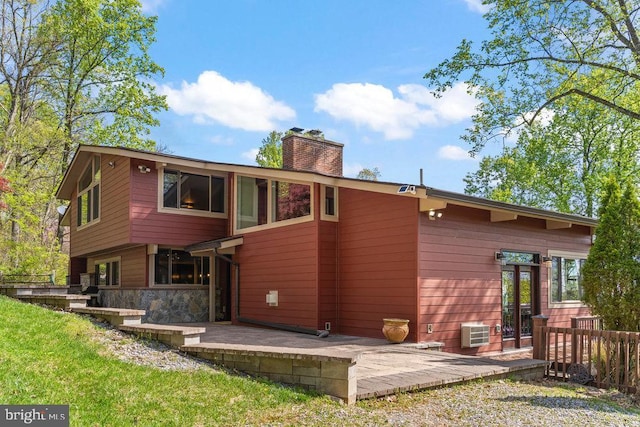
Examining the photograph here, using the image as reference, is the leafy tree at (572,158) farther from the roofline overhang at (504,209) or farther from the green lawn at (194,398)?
the green lawn at (194,398)

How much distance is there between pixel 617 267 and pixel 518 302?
2910 mm

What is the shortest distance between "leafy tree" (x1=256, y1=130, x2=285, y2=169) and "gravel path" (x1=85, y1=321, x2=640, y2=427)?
75.1 ft

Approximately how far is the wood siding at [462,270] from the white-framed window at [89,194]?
429 inches

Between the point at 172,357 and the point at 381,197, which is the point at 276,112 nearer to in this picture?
the point at 381,197

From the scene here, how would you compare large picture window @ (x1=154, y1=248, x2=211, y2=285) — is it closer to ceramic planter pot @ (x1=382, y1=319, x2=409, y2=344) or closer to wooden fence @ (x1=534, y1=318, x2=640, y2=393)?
ceramic planter pot @ (x1=382, y1=319, x2=409, y2=344)

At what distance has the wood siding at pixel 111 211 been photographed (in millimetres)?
13078

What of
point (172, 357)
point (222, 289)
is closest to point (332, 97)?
point (222, 289)

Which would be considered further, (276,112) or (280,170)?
(276,112)

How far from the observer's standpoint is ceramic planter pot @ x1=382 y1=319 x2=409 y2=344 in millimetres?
8992

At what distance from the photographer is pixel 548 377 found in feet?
26.8

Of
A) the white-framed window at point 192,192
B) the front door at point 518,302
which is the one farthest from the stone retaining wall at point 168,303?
the front door at point 518,302

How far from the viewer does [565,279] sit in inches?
504

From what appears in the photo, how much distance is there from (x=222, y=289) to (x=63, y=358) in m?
8.44

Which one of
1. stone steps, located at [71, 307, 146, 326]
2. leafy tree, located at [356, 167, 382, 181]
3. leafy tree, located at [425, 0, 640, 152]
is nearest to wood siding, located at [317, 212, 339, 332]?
stone steps, located at [71, 307, 146, 326]
